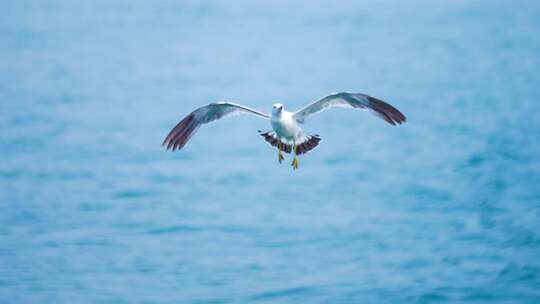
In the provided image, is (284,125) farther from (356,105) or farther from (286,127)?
(356,105)

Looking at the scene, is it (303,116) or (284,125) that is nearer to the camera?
(284,125)

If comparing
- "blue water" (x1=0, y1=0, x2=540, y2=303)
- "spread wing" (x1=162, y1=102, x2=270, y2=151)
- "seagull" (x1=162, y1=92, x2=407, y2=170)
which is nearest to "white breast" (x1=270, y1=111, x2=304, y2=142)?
"seagull" (x1=162, y1=92, x2=407, y2=170)

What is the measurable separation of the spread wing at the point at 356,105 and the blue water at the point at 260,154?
8.65 m

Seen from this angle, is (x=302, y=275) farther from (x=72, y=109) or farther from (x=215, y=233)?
(x=72, y=109)

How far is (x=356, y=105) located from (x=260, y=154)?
62.8ft

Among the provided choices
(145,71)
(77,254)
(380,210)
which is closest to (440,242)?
(380,210)

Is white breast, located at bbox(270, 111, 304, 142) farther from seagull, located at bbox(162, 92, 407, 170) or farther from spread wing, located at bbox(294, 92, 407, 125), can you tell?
Answer: spread wing, located at bbox(294, 92, 407, 125)

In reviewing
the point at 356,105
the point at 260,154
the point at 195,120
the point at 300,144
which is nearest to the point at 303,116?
the point at 300,144

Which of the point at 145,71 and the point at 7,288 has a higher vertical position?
the point at 145,71

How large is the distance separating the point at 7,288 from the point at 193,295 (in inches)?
153

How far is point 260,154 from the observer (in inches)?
1356

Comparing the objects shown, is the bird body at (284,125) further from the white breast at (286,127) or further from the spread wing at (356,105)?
the spread wing at (356,105)

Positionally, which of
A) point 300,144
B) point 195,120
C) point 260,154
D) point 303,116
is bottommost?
point 300,144

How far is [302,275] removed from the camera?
81.0ft
